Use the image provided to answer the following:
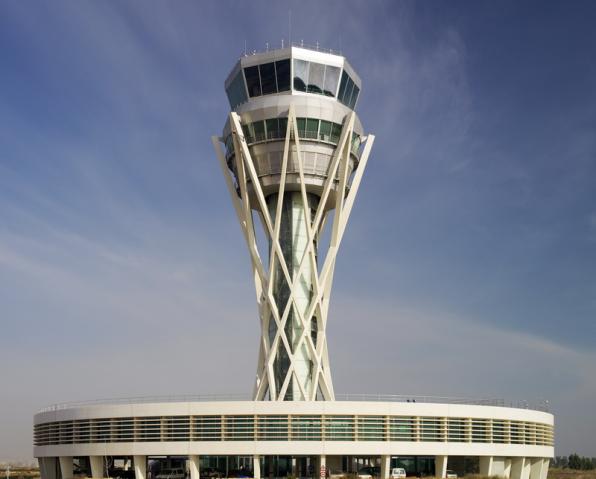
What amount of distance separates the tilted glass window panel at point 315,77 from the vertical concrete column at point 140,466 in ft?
127

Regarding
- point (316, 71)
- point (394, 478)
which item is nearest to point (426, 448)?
point (394, 478)

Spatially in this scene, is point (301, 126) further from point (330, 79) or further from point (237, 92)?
point (237, 92)

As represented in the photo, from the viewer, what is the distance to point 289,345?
7638cm

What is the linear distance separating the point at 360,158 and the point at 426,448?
31.7 meters

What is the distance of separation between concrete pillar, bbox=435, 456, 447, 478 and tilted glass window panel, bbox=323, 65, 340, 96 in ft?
122

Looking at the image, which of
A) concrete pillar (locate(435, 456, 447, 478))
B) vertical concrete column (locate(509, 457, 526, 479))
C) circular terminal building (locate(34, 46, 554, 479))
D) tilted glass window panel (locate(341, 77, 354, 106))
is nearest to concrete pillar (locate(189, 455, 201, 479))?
circular terminal building (locate(34, 46, 554, 479))

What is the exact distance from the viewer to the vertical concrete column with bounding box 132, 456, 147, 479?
218 ft

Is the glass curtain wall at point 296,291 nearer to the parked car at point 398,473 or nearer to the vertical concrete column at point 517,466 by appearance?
the parked car at point 398,473

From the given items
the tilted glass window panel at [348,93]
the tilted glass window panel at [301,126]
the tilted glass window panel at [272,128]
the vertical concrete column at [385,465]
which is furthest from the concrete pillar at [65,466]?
the tilted glass window panel at [348,93]

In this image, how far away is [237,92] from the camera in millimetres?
80062

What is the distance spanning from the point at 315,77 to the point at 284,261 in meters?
18.9

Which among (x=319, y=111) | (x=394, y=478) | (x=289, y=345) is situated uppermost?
(x=319, y=111)

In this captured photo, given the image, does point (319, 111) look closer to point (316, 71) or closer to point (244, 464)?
point (316, 71)

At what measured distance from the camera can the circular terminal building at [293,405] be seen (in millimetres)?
63656
